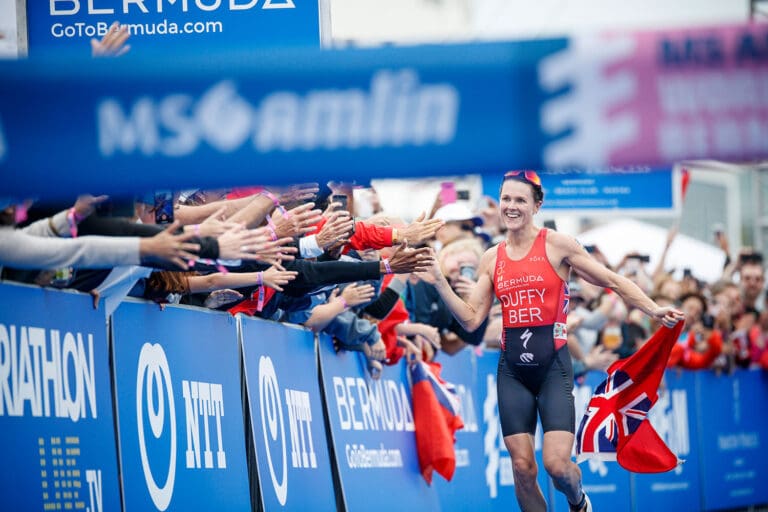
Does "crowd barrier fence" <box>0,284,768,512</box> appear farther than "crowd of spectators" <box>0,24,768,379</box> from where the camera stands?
Yes

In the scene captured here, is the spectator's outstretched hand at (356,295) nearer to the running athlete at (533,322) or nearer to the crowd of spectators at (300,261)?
the crowd of spectators at (300,261)

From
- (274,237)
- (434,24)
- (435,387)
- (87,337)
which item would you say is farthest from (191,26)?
(434,24)

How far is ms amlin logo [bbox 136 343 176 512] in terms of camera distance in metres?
8.08

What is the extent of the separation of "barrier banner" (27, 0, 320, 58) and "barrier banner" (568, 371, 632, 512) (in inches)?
307

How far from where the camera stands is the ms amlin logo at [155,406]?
808 cm

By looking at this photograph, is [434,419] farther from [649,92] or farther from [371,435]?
[649,92]

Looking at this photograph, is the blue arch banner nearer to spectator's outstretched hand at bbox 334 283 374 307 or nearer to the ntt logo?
the ntt logo

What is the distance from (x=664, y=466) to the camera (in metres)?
11.0

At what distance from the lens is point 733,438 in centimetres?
2022

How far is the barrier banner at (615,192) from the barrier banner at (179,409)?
9512mm

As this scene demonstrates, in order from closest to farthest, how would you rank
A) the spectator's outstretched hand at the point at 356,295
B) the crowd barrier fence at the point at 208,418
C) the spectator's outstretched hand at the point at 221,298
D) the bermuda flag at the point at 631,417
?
the crowd barrier fence at the point at 208,418, the spectator's outstretched hand at the point at 221,298, the spectator's outstretched hand at the point at 356,295, the bermuda flag at the point at 631,417

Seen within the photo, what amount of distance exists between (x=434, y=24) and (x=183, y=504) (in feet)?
101

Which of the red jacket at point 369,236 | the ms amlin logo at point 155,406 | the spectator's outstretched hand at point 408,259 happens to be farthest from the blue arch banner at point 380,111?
the red jacket at point 369,236

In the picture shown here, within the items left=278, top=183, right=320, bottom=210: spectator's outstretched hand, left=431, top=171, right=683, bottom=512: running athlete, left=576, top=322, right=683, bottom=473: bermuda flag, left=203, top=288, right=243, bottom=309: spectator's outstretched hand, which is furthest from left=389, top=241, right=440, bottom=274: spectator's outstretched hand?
left=576, top=322, right=683, bottom=473: bermuda flag
